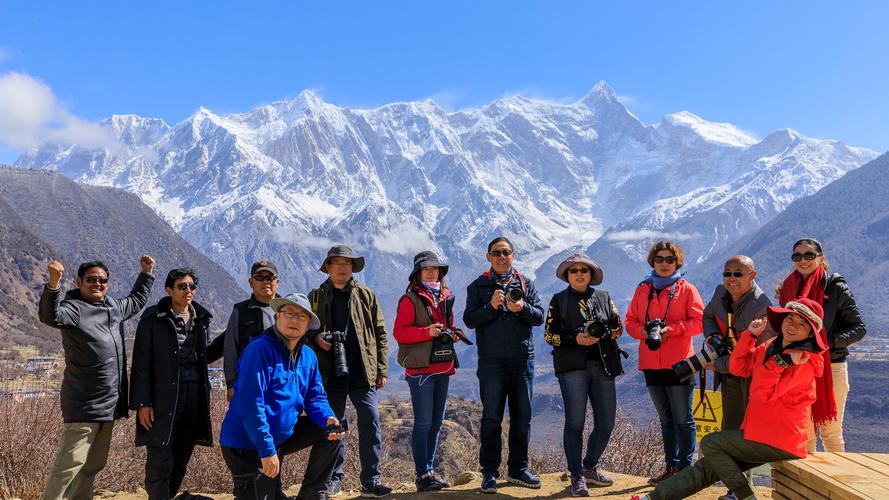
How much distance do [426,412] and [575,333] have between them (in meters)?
1.77

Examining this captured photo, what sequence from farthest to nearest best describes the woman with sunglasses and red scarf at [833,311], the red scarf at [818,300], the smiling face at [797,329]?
the woman with sunglasses and red scarf at [833,311] → the red scarf at [818,300] → the smiling face at [797,329]

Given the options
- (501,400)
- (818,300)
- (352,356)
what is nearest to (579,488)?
(501,400)

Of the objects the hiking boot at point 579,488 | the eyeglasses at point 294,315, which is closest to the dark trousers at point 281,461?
Result: the eyeglasses at point 294,315

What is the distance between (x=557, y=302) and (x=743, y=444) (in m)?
2.34

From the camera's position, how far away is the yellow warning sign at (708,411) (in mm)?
7676

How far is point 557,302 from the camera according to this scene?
7621 mm

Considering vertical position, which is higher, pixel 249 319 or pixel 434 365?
pixel 249 319

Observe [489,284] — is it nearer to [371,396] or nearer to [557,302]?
[557,302]

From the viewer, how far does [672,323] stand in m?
7.49

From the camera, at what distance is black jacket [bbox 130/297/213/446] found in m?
6.87

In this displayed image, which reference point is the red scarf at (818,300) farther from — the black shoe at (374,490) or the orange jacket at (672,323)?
the black shoe at (374,490)

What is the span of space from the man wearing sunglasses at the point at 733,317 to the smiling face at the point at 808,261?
0.64 metres

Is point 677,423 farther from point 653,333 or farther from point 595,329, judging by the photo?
point 595,329

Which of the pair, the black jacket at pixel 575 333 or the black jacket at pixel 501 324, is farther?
the black jacket at pixel 501 324
